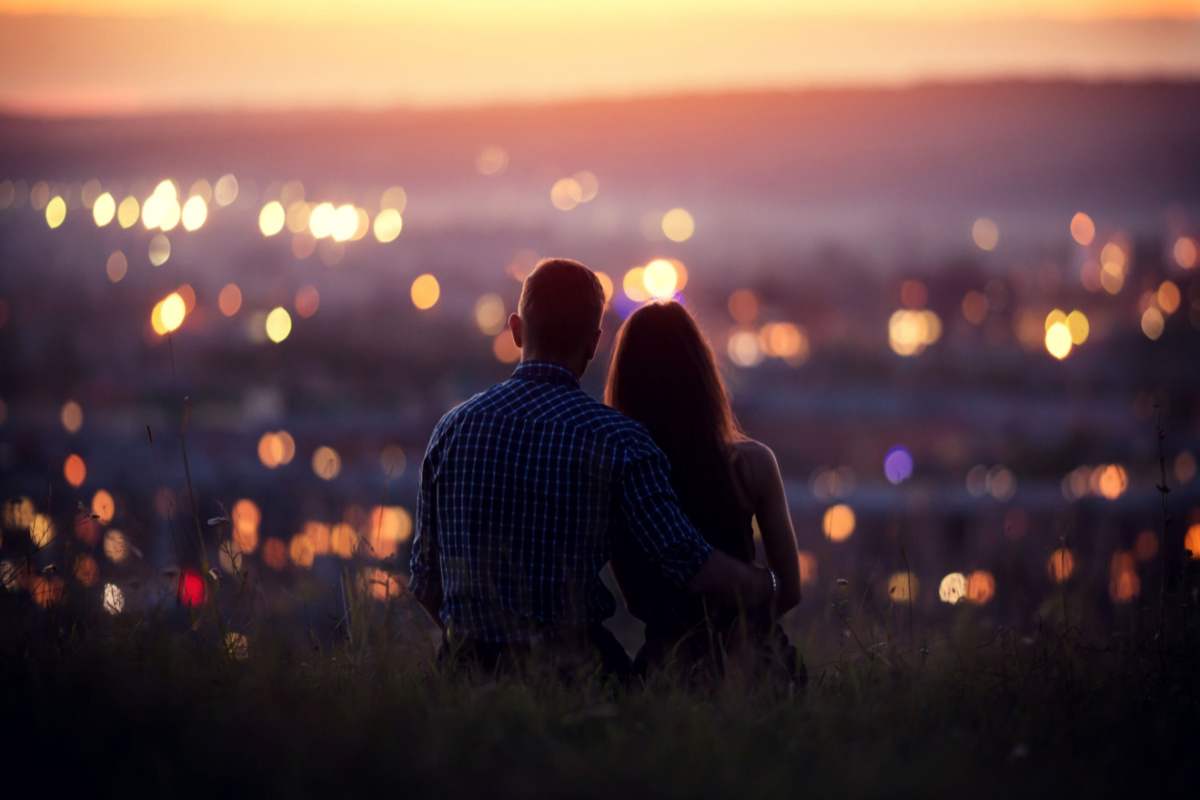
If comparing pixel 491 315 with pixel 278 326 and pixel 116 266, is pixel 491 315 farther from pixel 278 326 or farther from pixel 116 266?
pixel 116 266

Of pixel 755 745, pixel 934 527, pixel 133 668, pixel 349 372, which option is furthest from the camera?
pixel 349 372

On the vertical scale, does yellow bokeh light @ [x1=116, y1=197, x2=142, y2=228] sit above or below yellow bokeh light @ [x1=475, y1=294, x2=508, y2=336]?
above

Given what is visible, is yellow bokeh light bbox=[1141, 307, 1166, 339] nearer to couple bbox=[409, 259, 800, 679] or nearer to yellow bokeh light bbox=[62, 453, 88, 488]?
yellow bokeh light bbox=[62, 453, 88, 488]

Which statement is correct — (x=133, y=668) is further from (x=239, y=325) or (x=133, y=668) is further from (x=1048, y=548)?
(x=239, y=325)

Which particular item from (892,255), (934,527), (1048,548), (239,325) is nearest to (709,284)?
(892,255)

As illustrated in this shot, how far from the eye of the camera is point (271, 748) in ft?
7.24

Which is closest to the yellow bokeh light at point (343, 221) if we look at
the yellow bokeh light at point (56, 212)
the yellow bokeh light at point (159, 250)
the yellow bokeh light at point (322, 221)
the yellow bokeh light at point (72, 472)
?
the yellow bokeh light at point (322, 221)

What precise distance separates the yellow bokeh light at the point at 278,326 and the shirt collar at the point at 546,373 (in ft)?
535

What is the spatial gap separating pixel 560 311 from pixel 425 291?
6855 inches

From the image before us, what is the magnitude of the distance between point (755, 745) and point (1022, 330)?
178 m

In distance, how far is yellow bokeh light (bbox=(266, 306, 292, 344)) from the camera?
526 feet

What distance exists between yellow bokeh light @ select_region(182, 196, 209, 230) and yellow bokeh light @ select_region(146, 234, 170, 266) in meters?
4.71

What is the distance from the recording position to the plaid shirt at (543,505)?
304cm

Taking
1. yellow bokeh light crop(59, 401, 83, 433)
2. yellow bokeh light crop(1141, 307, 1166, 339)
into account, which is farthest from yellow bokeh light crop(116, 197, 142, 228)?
yellow bokeh light crop(1141, 307, 1166, 339)
